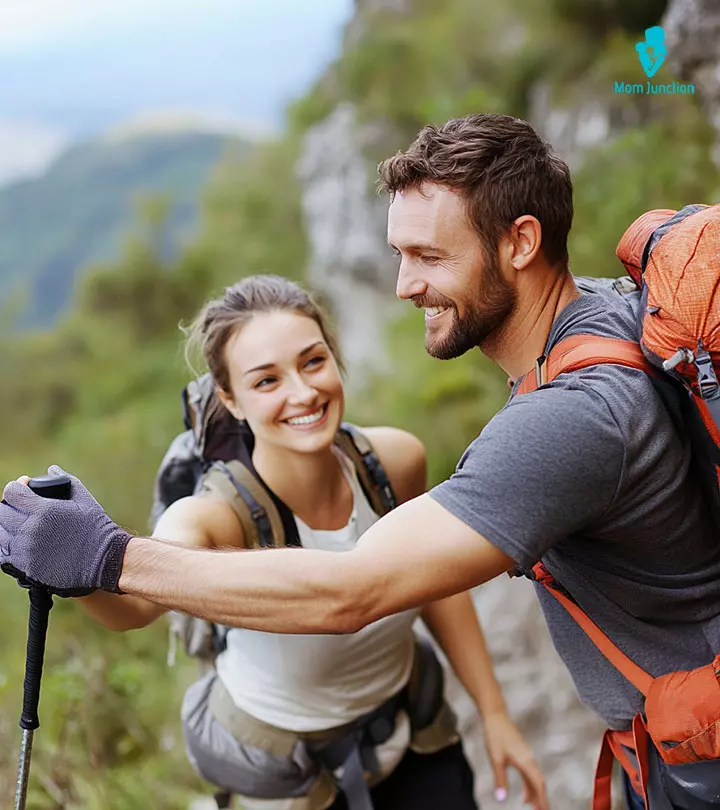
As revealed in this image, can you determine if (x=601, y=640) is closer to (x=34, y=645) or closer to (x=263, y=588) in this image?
(x=263, y=588)

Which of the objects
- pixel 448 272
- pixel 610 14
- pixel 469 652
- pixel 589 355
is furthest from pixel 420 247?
pixel 610 14

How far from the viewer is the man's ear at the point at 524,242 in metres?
1.27

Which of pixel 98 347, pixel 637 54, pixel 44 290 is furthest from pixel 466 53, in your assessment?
pixel 44 290

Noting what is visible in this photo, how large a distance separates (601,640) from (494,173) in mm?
731

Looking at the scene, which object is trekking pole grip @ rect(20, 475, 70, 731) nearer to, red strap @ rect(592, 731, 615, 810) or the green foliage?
red strap @ rect(592, 731, 615, 810)

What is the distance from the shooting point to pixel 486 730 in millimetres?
1932

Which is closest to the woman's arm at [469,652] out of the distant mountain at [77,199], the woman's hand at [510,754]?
the woman's hand at [510,754]

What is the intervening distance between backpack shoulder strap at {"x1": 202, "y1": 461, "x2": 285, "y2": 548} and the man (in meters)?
0.46

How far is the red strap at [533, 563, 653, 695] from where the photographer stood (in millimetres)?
1300

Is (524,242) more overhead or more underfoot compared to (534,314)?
more overhead

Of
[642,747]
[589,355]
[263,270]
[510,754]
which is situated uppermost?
[589,355]

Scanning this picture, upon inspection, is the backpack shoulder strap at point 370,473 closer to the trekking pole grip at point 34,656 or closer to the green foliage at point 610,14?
the trekking pole grip at point 34,656

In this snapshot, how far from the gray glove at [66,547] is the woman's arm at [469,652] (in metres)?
0.84

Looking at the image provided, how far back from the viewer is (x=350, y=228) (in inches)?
407
